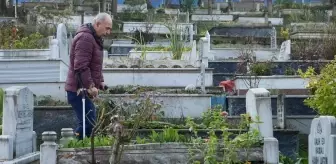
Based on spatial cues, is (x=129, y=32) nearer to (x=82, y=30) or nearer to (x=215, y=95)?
(x=215, y=95)

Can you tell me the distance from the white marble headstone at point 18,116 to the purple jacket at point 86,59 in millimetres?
562

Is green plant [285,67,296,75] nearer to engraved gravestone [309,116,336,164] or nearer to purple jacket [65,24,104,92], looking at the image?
purple jacket [65,24,104,92]

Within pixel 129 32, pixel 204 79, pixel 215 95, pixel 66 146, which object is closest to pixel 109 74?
pixel 204 79

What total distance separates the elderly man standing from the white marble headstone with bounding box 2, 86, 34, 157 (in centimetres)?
56

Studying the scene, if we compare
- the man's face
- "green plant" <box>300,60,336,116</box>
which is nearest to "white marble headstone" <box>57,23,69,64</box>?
"green plant" <box>300,60,336,116</box>

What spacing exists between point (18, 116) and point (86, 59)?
104cm

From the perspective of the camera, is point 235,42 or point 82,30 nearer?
point 82,30

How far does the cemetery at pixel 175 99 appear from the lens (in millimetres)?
8227

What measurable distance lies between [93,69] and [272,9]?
35.3 m

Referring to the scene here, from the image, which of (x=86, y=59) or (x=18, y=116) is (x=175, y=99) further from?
(x=18, y=116)

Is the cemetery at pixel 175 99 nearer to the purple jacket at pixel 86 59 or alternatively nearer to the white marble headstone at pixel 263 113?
the white marble headstone at pixel 263 113

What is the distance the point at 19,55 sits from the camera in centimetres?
1834


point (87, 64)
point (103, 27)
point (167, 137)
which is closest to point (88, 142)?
point (167, 137)

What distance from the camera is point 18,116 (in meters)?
9.02
